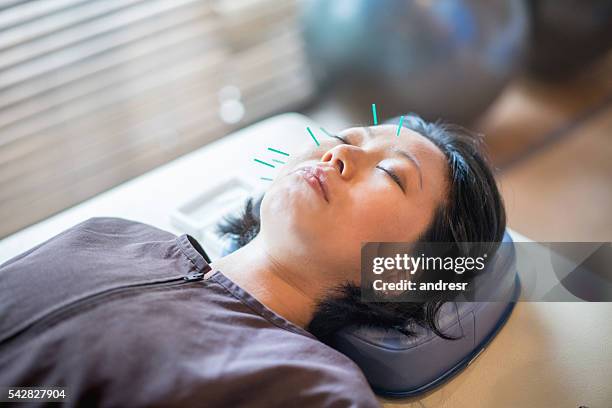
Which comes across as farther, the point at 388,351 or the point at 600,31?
the point at 600,31

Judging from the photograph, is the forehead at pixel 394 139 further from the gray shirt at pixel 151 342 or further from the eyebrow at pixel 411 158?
the gray shirt at pixel 151 342

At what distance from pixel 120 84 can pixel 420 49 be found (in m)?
1.15

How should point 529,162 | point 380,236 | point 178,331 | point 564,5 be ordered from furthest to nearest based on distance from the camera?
point 564,5
point 529,162
point 380,236
point 178,331

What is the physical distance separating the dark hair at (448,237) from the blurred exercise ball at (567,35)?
180cm

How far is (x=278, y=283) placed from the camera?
4.22ft

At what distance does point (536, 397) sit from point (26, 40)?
75.8 inches

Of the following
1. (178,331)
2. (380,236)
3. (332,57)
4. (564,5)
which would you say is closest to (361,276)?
(380,236)

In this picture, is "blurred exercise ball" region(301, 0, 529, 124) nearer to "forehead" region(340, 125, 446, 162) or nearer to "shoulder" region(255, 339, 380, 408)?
"forehead" region(340, 125, 446, 162)

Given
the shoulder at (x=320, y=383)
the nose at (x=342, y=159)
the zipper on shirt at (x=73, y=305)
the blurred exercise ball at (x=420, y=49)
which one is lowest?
the shoulder at (x=320, y=383)

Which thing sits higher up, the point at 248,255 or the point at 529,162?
the point at 248,255

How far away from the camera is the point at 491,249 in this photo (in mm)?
1332

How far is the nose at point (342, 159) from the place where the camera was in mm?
1250

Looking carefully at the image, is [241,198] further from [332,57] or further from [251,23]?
[251,23]

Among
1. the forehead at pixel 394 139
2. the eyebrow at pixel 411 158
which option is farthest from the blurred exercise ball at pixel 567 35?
the eyebrow at pixel 411 158
